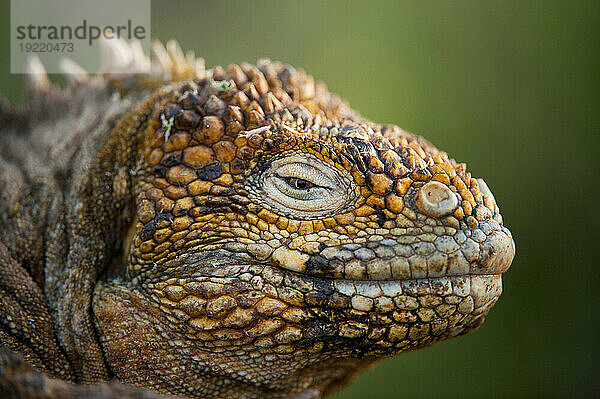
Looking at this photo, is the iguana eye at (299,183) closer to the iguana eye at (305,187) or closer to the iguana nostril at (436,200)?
the iguana eye at (305,187)

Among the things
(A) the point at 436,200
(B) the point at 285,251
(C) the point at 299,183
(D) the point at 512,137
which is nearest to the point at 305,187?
(C) the point at 299,183

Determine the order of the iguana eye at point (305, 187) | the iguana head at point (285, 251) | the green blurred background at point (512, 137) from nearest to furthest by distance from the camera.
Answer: the iguana head at point (285, 251)
the iguana eye at point (305, 187)
the green blurred background at point (512, 137)

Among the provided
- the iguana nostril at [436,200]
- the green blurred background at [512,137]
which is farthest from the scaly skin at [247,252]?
the green blurred background at [512,137]

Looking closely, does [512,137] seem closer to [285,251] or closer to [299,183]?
[299,183]

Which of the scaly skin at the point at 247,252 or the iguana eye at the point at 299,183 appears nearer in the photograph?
the scaly skin at the point at 247,252

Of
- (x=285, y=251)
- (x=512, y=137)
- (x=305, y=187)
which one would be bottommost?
(x=285, y=251)

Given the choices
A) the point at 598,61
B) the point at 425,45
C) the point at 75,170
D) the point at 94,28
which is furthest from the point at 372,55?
the point at 75,170

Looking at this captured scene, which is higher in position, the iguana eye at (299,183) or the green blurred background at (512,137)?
the green blurred background at (512,137)
